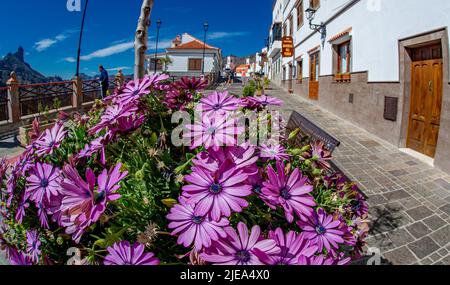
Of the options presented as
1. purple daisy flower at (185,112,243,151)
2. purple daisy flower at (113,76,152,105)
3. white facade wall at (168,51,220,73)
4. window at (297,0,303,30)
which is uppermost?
white facade wall at (168,51,220,73)

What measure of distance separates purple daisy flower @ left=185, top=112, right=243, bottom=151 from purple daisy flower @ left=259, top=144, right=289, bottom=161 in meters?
0.15

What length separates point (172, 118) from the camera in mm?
947

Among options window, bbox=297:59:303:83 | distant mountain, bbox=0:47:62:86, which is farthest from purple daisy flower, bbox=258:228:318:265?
distant mountain, bbox=0:47:62:86

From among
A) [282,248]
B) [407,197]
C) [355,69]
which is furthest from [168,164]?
[355,69]

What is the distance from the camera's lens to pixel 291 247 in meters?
0.67

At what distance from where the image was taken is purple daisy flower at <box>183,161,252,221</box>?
63 cm

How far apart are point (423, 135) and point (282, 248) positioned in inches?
243

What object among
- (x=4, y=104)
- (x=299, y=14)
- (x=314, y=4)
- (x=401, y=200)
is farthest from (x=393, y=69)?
(x=4, y=104)

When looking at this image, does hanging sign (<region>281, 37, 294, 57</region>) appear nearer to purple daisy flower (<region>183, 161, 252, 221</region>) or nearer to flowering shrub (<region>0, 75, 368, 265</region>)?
flowering shrub (<region>0, 75, 368, 265</region>)

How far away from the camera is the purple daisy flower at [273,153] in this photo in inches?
33.4

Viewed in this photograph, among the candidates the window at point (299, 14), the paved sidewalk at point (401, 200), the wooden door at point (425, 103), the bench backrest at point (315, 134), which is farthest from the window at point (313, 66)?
the bench backrest at point (315, 134)
